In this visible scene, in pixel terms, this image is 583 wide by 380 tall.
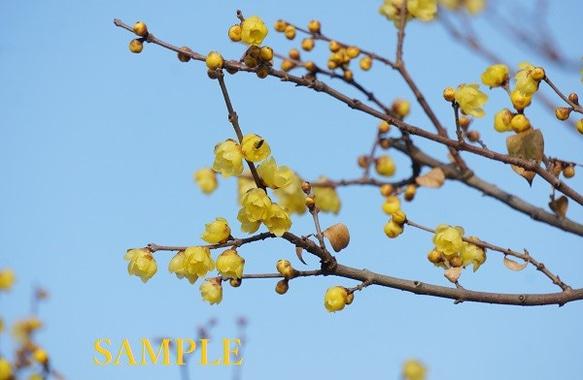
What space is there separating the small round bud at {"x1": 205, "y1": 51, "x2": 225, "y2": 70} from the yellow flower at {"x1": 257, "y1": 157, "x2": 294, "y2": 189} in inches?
10.0

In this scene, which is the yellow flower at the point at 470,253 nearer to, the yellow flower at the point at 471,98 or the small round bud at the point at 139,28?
the yellow flower at the point at 471,98

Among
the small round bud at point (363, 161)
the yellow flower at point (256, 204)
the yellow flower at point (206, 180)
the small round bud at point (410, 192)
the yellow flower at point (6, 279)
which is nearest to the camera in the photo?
the yellow flower at point (256, 204)

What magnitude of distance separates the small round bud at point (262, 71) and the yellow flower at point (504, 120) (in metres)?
0.72

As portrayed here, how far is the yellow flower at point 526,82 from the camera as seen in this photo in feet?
6.54

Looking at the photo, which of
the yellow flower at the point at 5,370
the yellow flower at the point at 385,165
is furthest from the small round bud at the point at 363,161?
the yellow flower at the point at 5,370

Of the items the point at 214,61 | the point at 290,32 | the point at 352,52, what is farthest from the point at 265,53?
the point at 290,32

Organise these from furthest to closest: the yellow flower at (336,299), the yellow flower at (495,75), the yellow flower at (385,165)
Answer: the yellow flower at (385,165)
the yellow flower at (495,75)
the yellow flower at (336,299)

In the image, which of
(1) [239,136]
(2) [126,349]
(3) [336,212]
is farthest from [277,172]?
(3) [336,212]

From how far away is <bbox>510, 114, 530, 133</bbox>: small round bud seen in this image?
203 centimetres

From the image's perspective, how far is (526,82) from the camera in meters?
2.00

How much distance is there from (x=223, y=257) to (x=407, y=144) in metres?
1.28

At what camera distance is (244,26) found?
1.81 m

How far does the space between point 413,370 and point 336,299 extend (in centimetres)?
392

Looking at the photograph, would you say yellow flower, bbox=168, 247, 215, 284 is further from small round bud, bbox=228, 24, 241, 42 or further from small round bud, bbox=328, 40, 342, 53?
small round bud, bbox=328, 40, 342, 53
